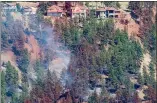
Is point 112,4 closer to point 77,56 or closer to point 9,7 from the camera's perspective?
point 77,56

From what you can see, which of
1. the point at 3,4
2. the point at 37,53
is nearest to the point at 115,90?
the point at 37,53

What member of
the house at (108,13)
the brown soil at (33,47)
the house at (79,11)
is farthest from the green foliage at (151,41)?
the brown soil at (33,47)

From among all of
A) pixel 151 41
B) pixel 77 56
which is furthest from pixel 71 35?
pixel 151 41

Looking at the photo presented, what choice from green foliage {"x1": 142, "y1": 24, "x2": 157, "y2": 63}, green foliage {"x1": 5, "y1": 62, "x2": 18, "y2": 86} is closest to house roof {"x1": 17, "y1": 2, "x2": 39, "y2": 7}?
green foliage {"x1": 5, "y1": 62, "x2": 18, "y2": 86}

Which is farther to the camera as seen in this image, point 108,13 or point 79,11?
point 108,13

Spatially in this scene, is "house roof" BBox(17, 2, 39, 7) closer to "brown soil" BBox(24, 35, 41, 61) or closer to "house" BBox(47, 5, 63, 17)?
"house" BBox(47, 5, 63, 17)

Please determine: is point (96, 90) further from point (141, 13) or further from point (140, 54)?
point (141, 13)
